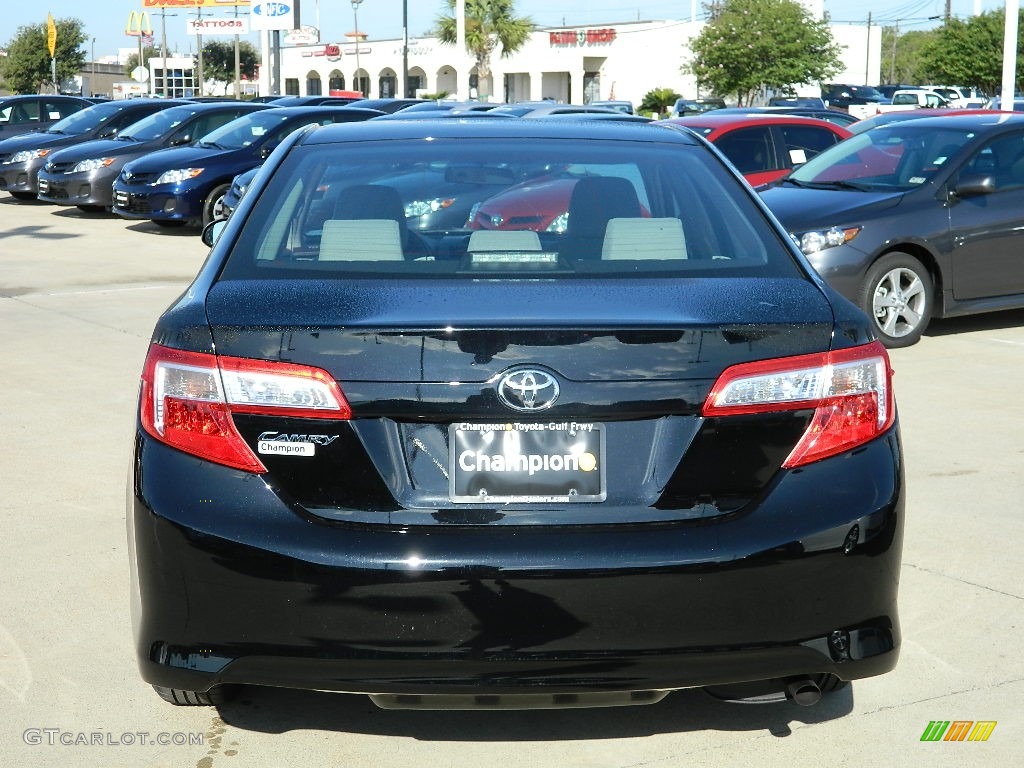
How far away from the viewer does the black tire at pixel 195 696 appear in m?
3.19

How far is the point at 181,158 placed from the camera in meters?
16.8

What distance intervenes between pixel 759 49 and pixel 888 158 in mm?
44896

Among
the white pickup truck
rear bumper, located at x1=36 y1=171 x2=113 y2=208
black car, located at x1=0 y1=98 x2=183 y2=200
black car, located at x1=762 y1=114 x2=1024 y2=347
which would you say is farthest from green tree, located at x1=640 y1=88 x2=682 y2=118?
black car, located at x1=762 y1=114 x2=1024 y2=347

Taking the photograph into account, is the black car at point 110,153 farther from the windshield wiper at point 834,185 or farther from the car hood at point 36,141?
the windshield wiper at point 834,185

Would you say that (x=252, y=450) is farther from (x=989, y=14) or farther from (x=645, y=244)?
(x=989, y=14)

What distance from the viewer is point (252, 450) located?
2844 mm

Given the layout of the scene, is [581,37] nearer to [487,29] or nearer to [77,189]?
[487,29]

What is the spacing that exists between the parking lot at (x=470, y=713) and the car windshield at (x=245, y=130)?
10.3 m

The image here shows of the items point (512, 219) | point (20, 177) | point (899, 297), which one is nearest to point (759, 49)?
point (20, 177)

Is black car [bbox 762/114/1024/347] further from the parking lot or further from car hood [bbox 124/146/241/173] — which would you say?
car hood [bbox 124/146/241/173]

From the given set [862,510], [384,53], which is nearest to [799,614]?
[862,510]

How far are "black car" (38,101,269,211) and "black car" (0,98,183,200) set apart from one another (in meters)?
1.10

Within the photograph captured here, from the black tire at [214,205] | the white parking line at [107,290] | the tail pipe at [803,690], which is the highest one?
the black tire at [214,205]

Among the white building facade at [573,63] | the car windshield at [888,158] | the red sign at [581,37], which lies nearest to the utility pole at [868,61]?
the white building facade at [573,63]
